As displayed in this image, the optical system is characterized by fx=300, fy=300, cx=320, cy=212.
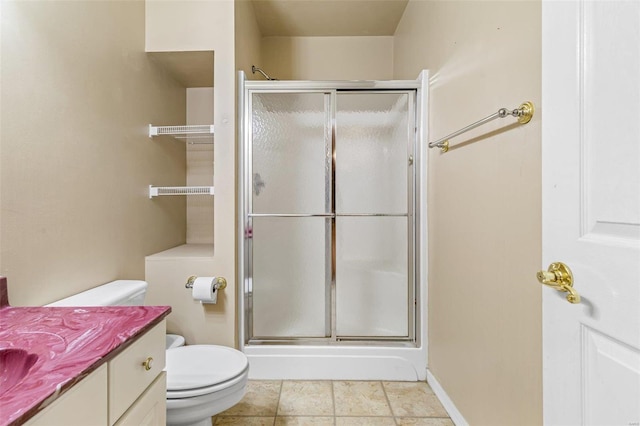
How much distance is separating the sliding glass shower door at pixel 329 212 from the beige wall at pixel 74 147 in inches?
26.7

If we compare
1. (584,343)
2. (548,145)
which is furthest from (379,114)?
(584,343)

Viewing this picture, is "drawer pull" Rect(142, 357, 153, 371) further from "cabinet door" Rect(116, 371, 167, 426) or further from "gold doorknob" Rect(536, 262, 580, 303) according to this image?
"gold doorknob" Rect(536, 262, 580, 303)

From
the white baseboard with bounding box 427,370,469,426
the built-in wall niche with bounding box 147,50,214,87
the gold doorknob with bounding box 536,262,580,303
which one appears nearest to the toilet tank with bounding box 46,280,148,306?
the built-in wall niche with bounding box 147,50,214,87

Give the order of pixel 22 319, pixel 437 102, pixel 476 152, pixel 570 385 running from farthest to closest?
1. pixel 437 102
2. pixel 476 152
3. pixel 22 319
4. pixel 570 385

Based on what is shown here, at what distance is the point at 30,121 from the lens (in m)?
1.06

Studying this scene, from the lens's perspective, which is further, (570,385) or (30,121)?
(30,121)

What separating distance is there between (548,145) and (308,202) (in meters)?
1.45

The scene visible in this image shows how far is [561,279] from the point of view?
26.0 inches

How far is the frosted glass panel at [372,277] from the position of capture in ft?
6.65

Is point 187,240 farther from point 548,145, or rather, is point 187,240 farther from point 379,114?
point 548,145

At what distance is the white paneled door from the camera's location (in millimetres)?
525

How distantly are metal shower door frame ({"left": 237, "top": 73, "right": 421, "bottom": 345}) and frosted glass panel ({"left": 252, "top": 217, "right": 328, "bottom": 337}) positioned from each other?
0.15 ft

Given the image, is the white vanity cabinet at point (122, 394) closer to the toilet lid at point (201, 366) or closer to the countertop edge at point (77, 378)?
the countertop edge at point (77, 378)

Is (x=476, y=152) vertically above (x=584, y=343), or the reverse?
(x=476, y=152)
